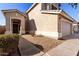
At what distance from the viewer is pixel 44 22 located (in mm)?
4129

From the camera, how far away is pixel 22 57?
4.02 metres

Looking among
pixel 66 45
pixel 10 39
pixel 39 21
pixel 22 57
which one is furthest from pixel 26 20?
pixel 66 45

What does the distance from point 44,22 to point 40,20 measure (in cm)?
11

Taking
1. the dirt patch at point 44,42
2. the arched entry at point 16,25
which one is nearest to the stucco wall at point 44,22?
the dirt patch at point 44,42

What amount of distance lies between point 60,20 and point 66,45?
622 millimetres

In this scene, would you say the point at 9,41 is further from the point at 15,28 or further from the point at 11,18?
the point at 11,18

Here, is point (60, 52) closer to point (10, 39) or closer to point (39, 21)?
point (39, 21)

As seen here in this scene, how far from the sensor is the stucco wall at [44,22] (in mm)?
4113

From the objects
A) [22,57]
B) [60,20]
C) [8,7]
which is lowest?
[22,57]

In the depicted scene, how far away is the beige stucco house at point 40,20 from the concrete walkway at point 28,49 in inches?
10.3

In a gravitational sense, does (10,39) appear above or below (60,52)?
above

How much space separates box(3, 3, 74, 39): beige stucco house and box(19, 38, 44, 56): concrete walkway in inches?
10.3

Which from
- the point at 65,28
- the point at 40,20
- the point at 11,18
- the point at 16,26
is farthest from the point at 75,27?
the point at 11,18

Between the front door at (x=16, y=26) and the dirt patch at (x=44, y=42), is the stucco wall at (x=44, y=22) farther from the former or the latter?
the front door at (x=16, y=26)
